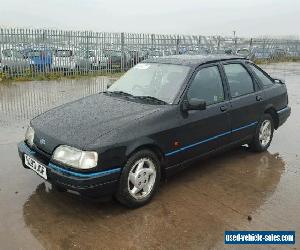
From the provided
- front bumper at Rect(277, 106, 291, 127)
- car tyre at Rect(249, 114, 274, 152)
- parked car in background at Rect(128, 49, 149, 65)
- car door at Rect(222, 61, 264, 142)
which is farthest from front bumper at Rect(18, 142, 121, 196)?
parked car in background at Rect(128, 49, 149, 65)

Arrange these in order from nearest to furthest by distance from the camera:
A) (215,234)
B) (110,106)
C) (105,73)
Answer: (215,234) < (110,106) < (105,73)

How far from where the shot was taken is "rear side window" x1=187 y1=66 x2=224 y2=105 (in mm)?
4754

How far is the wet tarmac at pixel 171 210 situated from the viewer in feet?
11.5

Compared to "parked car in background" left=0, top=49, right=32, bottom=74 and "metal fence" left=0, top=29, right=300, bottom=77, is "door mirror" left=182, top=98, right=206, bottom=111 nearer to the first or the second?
"metal fence" left=0, top=29, right=300, bottom=77

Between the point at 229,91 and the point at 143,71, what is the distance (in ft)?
4.15

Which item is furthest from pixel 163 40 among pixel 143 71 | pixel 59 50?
pixel 143 71

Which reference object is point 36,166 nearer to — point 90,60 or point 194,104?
point 194,104

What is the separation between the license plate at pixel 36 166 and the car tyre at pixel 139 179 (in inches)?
31.7

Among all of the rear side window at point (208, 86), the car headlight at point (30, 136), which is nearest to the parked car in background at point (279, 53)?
the rear side window at point (208, 86)

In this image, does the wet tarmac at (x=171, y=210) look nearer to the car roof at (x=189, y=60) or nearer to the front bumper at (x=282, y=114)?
the front bumper at (x=282, y=114)

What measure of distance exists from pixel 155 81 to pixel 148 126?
106 centimetres

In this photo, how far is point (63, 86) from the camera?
43.8 feet

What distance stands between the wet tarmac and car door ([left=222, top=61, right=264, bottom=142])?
0.54 metres

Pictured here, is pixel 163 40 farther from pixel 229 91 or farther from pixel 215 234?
pixel 215 234
